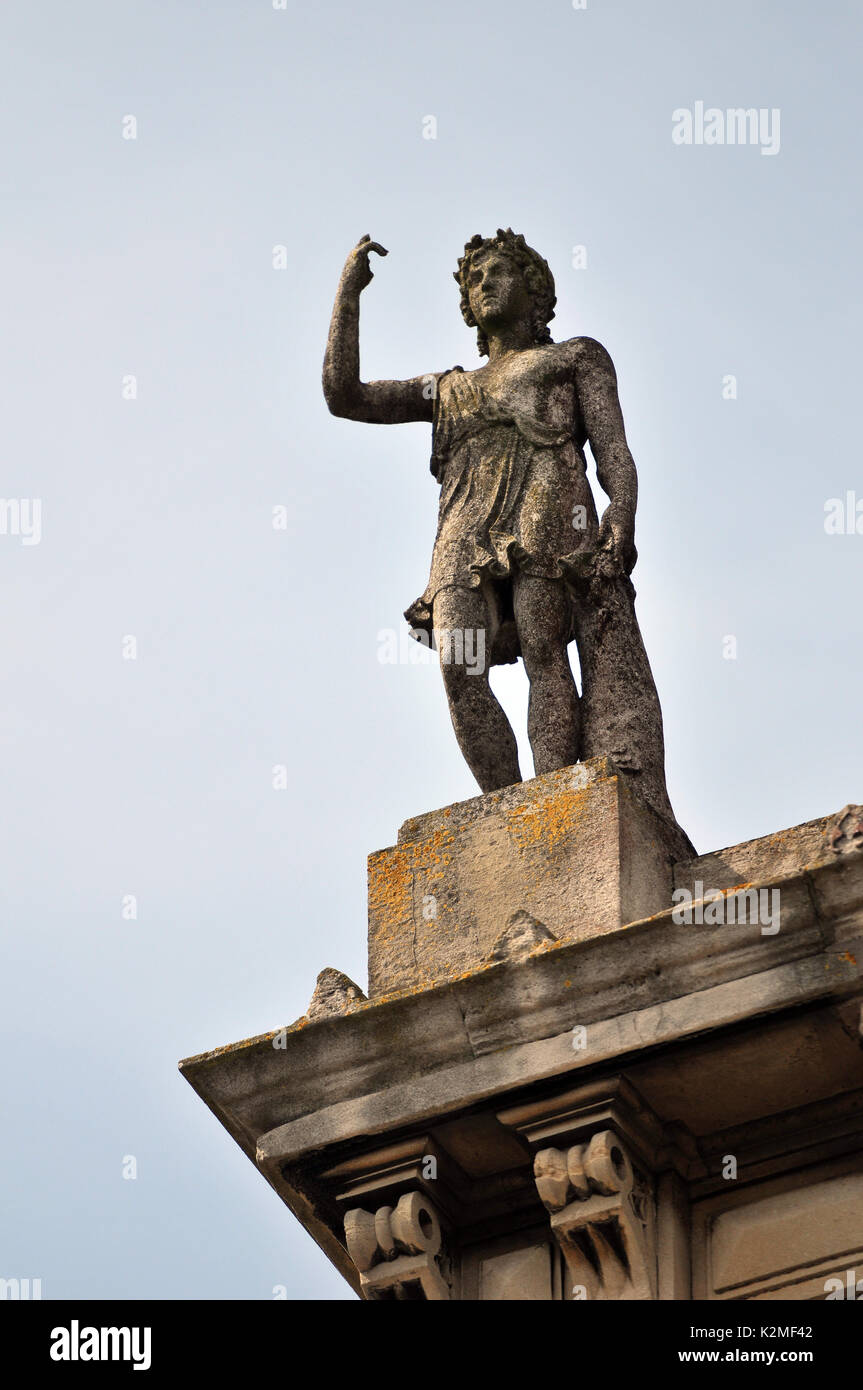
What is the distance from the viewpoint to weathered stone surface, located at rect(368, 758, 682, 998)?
10812 mm

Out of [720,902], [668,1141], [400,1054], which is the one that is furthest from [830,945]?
[400,1054]

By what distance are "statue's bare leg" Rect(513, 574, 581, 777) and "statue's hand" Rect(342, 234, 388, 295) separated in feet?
6.55

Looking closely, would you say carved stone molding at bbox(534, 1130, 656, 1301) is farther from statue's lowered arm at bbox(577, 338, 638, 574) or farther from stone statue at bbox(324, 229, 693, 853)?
statue's lowered arm at bbox(577, 338, 638, 574)

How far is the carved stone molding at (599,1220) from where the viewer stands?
33.2 feet

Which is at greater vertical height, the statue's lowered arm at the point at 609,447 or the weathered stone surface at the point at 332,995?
the statue's lowered arm at the point at 609,447

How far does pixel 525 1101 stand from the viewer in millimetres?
Answer: 10391

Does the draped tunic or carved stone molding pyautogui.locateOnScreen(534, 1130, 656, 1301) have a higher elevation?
the draped tunic

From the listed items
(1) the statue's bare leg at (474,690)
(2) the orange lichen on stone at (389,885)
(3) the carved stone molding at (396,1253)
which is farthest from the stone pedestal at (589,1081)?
(1) the statue's bare leg at (474,690)

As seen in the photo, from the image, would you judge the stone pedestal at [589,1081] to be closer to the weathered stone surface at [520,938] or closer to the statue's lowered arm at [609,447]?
the weathered stone surface at [520,938]

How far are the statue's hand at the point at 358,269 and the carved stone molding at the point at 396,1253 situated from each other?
186 inches

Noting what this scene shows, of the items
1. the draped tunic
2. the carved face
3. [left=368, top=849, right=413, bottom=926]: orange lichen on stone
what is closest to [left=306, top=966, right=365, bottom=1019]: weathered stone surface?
[left=368, top=849, right=413, bottom=926]: orange lichen on stone

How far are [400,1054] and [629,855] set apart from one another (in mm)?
1210

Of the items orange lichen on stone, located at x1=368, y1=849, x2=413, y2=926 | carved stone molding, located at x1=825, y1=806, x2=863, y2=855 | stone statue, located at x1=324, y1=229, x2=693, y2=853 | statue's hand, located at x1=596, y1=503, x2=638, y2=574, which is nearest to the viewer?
carved stone molding, located at x1=825, y1=806, x2=863, y2=855

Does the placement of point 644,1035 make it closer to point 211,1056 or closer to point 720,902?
point 720,902
